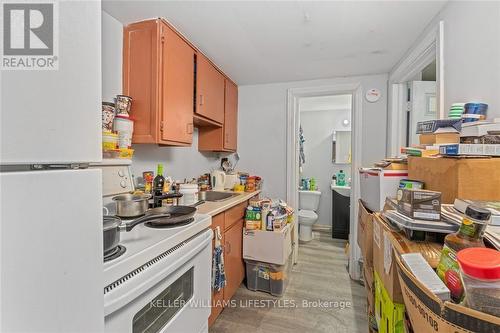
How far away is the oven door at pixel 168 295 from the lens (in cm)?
68

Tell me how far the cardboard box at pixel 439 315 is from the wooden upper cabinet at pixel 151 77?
1429 millimetres

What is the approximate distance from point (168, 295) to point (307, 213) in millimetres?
2792

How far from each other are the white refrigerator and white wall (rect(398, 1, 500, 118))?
4.64ft

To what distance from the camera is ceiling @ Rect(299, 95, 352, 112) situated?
3.33 m

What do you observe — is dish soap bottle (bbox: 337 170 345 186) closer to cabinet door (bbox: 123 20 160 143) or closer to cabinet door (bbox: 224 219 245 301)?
cabinet door (bbox: 224 219 245 301)

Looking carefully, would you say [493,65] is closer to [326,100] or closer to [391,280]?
[391,280]

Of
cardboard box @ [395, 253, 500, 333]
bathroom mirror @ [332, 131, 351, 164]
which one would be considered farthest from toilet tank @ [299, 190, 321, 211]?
cardboard box @ [395, 253, 500, 333]

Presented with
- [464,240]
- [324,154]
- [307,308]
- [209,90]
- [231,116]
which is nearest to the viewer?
[464,240]

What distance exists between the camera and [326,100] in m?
3.44

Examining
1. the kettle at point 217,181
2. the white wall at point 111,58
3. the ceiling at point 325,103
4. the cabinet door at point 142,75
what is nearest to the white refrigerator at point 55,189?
the cabinet door at point 142,75

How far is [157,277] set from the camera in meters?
0.83

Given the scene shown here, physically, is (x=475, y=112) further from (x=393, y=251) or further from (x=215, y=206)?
(x=215, y=206)

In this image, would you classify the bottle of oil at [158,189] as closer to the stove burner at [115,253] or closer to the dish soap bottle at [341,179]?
the stove burner at [115,253]

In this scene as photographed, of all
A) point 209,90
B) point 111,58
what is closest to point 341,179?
point 209,90
